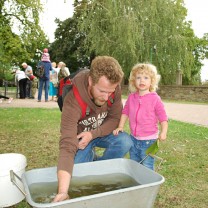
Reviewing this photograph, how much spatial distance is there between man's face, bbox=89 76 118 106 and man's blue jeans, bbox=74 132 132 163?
0.59m

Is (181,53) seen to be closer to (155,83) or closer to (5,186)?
(155,83)

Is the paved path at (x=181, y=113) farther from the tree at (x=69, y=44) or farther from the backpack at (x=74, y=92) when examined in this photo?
the tree at (x=69, y=44)

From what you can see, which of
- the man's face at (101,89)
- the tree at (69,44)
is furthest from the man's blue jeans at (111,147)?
the tree at (69,44)

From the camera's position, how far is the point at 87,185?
225cm

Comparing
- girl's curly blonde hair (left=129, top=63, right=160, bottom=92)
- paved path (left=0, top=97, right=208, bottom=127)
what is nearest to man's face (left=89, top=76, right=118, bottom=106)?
girl's curly blonde hair (left=129, top=63, right=160, bottom=92)

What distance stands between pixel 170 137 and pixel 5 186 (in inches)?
134

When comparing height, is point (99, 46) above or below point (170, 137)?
above

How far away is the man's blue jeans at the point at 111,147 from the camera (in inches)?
109

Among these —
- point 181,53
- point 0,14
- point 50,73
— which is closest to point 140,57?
point 181,53

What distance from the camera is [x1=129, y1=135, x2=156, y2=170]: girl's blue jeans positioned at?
9.16 feet

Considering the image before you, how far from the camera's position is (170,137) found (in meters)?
5.09

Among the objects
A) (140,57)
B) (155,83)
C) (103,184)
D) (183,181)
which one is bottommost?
(183,181)

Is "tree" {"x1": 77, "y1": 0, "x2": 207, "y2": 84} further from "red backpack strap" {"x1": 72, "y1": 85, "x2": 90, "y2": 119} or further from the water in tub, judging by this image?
the water in tub

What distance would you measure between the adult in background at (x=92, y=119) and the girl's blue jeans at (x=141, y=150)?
0.15 metres
